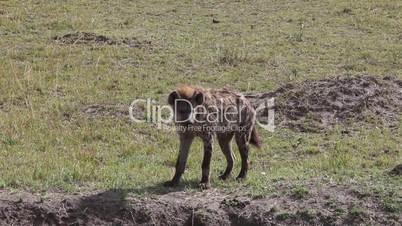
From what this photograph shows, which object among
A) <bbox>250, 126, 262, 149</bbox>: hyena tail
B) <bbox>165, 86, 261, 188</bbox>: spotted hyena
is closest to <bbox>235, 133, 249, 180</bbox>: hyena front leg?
<bbox>165, 86, 261, 188</bbox>: spotted hyena

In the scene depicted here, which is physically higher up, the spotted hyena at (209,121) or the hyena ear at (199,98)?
the hyena ear at (199,98)

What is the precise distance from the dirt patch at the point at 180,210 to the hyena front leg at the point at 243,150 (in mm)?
909

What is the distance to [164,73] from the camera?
1429 cm

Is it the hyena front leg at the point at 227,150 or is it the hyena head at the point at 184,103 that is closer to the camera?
the hyena head at the point at 184,103

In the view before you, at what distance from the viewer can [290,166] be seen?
9.52 metres

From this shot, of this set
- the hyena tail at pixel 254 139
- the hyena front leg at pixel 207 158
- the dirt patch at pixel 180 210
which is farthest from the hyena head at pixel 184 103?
the hyena tail at pixel 254 139

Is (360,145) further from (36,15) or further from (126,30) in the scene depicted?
(36,15)

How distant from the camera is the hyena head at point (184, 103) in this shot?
7570 millimetres

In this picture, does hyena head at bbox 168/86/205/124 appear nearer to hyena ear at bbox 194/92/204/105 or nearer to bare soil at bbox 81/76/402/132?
hyena ear at bbox 194/92/204/105

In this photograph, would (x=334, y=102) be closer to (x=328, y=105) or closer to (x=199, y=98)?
(x=328, y=105)

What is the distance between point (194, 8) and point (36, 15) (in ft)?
13.9

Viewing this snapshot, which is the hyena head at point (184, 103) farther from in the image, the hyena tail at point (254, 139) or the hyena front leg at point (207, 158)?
the hyena tail at point (254, 139)

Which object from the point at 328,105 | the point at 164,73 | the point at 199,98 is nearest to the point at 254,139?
the point at 199,98

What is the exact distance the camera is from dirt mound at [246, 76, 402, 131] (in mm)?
11492
